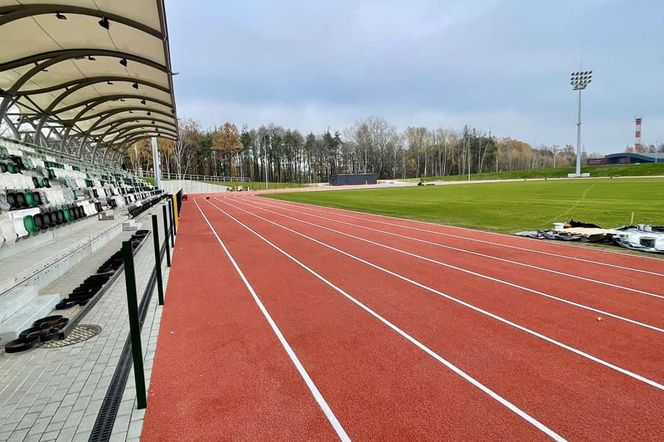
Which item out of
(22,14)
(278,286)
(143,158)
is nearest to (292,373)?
(278,286)

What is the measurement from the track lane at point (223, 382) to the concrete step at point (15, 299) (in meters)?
1.92

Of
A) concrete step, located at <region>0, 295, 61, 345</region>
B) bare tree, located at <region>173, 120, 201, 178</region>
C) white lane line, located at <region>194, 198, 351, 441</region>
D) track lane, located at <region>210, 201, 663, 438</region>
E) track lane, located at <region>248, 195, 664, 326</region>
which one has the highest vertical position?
bare tree, located at <region>173, 120, 201, 178</region>

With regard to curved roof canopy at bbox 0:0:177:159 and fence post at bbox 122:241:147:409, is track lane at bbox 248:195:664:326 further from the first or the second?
curved roof canopy at bbox 0:0:177:159

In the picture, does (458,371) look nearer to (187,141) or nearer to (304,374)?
(304,374)

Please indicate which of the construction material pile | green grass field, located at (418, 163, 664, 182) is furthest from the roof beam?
green grass field, located at (418, 163, 664, 182)

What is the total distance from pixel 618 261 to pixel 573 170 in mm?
93016

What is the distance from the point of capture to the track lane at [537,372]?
11.4 feet

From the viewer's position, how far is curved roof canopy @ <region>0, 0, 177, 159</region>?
909 cm

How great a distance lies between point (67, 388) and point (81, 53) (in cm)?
1151

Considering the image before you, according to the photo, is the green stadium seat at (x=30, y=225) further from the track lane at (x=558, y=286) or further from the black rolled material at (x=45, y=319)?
the track lane at (x=558, y=286)

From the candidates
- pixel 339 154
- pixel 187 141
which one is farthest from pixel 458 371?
pixel 339 154

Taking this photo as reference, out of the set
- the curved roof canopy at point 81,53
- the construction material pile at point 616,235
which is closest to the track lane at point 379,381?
the curved roof canopy at point 81,53

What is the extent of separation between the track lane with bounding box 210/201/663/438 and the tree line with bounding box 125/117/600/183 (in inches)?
3664

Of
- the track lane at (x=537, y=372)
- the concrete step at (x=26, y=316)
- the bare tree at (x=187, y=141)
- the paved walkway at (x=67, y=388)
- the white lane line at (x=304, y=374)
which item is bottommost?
the track lane at (x=537, y=372)
